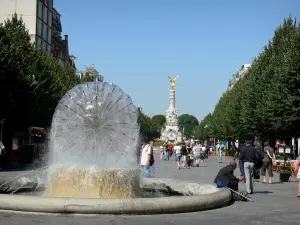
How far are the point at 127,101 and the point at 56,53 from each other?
199 feet

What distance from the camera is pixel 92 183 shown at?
40.0ft

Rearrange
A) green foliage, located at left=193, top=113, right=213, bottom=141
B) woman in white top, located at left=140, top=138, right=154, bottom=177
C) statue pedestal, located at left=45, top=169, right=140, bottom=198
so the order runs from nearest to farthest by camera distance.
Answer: statue pedestal, located at left=45, top=169, right=140, bottom=198 < woman in white top, located at left=140, top=138, right=154, bottom=177 < green foliage, located at left=193, top=113, right=213, bottom=141

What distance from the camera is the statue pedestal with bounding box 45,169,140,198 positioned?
12195 millimetres

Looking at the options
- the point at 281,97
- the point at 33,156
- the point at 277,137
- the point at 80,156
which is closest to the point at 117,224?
the point at 80,156

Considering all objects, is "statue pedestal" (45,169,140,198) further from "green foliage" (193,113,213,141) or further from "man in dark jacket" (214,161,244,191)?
"green foliage" (193,113,213,141)

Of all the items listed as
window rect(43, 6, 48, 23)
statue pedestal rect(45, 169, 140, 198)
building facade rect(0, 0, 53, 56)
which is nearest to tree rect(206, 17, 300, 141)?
statue pedestal rect(45, 169, 140, 198)

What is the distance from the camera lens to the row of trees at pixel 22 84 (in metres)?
29.5

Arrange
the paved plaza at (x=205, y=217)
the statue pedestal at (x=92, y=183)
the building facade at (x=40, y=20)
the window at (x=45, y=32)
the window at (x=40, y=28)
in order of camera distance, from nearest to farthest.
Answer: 1. the paved plaza at (x=205, y=217)
2. the statue pedestal at (x=92, y=183)
3. the building facade at (x=40, y=20)
4. the window at (x=40, y=28)
5. the window at (x=45, y=32)

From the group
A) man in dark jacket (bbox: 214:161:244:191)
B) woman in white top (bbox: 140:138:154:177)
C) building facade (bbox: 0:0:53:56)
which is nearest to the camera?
man in dark jacket (bbox: 214:161:244:191)

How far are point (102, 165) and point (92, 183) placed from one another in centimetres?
206

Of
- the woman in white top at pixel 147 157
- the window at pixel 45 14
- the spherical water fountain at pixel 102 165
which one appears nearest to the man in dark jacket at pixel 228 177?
the spherical water fountain at pixel 102 165

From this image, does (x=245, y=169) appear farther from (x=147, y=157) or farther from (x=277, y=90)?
(x=277, y=90)

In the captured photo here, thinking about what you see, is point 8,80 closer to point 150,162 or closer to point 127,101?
point 150,162

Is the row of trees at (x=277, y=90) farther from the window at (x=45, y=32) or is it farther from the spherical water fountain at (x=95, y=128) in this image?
the window at (x=45, y=32)
